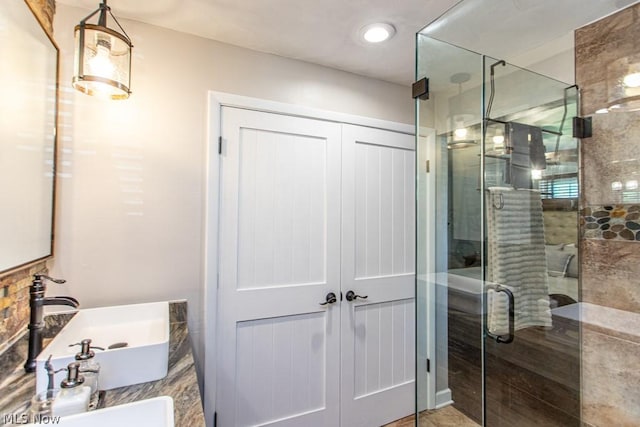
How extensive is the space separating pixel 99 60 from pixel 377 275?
1861mm

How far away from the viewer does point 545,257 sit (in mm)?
1668

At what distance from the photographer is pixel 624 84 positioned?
4.59 ft

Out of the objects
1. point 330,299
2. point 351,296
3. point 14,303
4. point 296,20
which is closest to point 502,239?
point 351,296

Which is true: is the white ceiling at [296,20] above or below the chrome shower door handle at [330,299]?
above

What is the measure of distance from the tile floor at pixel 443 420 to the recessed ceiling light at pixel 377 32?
91.9 inches

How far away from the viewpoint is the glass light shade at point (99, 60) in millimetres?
1115

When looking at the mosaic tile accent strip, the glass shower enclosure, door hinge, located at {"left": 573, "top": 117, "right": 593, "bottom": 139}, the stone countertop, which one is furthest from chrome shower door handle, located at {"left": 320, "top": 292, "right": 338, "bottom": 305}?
door hinge, located at {"left": 573, "top": 117, "right": 593, "bottom": 139}

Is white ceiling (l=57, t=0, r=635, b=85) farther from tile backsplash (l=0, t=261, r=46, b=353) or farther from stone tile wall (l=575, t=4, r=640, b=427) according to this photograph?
tile backsplash (l=0, t=261, r=46, b=353)

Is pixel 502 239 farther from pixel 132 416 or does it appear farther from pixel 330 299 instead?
pixel 132 416

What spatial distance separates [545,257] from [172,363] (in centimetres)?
192

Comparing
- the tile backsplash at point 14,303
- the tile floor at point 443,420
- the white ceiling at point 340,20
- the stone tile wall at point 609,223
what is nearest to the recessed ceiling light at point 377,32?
the white ceiling at point 340,20

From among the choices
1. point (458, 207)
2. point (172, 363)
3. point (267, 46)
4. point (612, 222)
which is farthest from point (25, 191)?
point (612, 222)

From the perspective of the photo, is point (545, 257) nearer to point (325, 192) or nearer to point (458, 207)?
point (458, 207)

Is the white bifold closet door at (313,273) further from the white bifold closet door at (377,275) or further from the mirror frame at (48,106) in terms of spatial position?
the mirror frame at (48,106)
